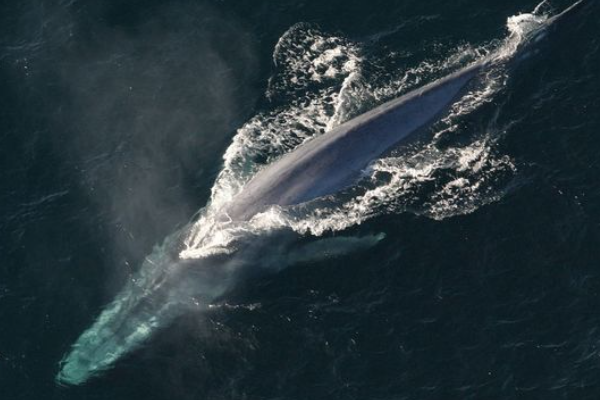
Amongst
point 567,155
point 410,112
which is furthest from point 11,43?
point 567,155

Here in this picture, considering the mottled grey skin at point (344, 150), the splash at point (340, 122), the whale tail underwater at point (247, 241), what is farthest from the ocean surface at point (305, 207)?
the mottled grey skin at point (344, 150)

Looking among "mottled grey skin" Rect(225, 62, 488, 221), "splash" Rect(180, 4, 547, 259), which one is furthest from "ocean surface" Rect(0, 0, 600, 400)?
"mottled grey skin" Rect(225, 62, 488, 221)

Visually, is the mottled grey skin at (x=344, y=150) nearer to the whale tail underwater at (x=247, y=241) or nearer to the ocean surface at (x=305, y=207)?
the whale tail underwater at (x=247, y=241)

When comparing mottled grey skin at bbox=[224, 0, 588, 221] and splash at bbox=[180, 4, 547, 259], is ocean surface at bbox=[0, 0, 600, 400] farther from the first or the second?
mottled grey skin at bbox=[224, 0, 588, 221]

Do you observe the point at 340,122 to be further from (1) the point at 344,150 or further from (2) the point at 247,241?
(2) the point at 247,241

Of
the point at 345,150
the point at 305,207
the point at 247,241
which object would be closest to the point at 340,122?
the point at 345,150
